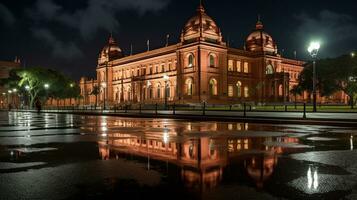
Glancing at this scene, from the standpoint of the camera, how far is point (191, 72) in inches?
2899

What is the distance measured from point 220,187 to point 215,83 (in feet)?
233

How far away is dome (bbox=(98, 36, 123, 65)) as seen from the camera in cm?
11062

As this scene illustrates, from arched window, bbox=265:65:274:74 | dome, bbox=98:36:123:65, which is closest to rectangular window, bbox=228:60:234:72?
arched window, bbox=265:65:274:74

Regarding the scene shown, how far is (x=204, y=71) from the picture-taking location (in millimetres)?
72125

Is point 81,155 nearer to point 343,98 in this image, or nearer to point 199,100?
point 199,100

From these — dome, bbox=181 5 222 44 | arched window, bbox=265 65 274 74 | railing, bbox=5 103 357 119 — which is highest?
dome, bbox=181 5 222 44

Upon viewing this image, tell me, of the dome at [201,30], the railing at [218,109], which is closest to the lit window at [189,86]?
the dome at [201,30]

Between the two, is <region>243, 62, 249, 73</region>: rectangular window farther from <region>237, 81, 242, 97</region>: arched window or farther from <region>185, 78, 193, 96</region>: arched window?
<region>185, 78, 193, 96</region>: arched window

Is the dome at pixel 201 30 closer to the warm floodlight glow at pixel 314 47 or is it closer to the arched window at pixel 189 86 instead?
the arched window at pixel 189 86

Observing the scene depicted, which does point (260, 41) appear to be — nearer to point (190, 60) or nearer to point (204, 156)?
point (190, 60)

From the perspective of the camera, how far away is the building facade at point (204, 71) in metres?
72.8

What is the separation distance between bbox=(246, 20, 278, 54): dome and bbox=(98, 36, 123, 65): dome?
138 feet

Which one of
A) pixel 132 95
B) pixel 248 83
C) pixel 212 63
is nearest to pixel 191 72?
pixel 212 63

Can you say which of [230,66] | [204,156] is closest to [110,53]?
[230,66]
